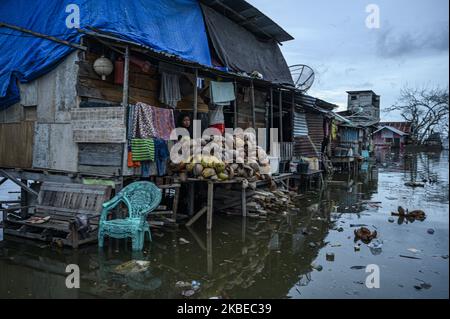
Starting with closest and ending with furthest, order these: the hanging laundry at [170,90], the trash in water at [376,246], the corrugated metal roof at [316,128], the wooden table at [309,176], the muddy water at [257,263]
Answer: the muddy water at [257,263], the trash in water at [376,246], the hanging laundry at [170,90], the wooden table at [309,176], the corrugated metal roof at [316,128]

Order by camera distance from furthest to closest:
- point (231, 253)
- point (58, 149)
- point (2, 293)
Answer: point (58, 149) < point (231, 253) < point (2, 293)

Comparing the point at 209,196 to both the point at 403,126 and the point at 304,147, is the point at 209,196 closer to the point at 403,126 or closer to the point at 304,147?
the point at 304,147

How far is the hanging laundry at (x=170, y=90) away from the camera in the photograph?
9.57m

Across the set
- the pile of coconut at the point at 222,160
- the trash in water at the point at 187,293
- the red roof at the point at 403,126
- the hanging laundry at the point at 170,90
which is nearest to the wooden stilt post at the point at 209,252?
the trash in water at the point at 187,293

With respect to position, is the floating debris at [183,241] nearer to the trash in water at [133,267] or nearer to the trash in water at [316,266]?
the trash in water at [133,267]

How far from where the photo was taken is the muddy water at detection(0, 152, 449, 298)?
5.00 metres

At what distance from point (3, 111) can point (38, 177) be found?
102 inches

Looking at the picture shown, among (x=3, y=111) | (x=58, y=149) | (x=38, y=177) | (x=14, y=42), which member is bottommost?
(x=38, y=177)

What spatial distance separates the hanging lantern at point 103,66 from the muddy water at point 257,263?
13.4ft

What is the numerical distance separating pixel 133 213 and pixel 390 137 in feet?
174

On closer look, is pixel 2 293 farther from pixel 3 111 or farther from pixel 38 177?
pixel 3 111

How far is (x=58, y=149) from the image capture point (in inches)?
338

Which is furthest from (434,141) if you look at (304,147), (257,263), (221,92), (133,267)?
(133,267)

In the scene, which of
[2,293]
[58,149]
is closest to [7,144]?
[58,149]
